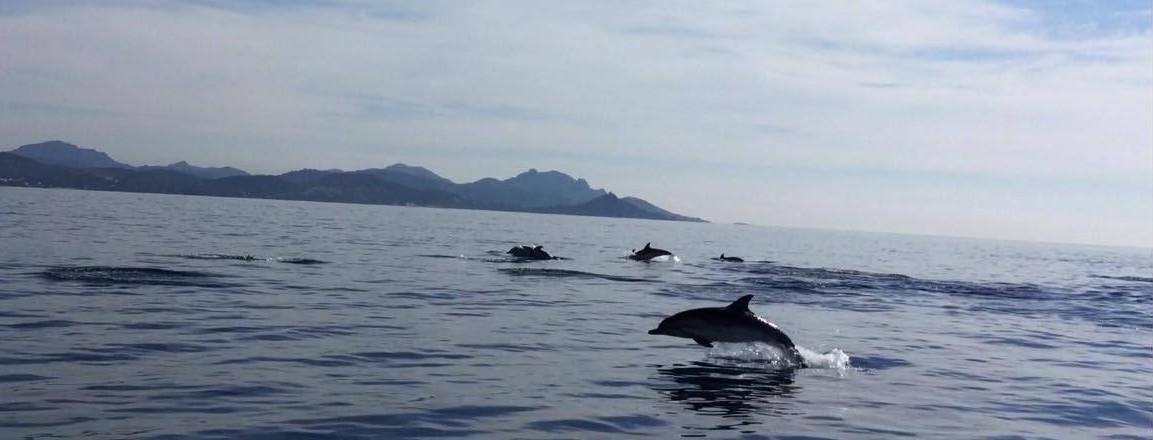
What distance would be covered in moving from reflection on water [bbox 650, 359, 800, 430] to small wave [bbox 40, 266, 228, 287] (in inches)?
600

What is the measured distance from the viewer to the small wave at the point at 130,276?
25.5 meters

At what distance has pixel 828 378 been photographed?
1642 cm

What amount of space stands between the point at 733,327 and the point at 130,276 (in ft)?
57.0

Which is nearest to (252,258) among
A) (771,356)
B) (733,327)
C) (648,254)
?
(648,254)

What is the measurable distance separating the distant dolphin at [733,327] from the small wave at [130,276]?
46.9 ft

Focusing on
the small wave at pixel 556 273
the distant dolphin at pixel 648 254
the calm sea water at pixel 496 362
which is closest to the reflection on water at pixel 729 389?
the calm sea water at pixel 496 362

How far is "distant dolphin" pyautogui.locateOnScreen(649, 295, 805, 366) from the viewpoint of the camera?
58.3 ft

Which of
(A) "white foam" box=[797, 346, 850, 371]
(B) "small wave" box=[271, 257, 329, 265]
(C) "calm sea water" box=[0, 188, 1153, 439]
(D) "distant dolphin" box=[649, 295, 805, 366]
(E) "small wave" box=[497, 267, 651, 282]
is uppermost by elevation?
(D) "distant dolphin" box=[649, 295, 805, 366]

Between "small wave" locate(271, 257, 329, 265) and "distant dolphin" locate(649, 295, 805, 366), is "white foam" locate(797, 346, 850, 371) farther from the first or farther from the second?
"small wave" locate(271, 257, 329, 265)

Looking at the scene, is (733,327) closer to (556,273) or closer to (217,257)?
(556,273)

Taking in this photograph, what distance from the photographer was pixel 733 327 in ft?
58.7

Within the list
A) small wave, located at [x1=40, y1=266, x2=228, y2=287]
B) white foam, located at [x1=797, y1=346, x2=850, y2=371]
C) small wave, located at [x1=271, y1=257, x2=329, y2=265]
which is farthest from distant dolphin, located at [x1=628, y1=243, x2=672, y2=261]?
white foam, located at [x1=797, y1=346, x2=850, y2=371]

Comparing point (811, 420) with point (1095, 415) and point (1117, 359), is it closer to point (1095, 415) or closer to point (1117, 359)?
point (1095, 415)

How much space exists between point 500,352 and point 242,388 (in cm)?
537
